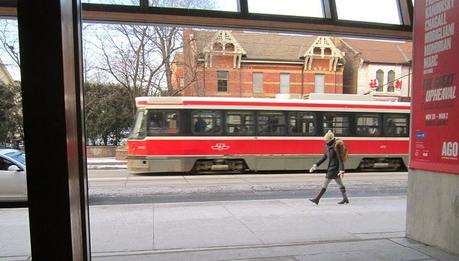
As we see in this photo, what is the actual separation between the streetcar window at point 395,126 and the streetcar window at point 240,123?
19.4 ft

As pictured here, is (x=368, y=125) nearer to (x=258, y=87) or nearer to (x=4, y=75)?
(x=4, y=75)

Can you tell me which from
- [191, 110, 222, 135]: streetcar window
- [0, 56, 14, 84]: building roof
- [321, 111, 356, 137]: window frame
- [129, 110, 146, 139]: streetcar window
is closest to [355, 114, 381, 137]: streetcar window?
[321, 111, 356, 137]: window frame

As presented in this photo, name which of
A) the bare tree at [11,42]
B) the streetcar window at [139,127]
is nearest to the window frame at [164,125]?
the streetcar window at [139,127]

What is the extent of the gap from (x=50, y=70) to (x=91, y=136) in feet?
91.7

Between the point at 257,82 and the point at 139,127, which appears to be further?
the point at 257,82

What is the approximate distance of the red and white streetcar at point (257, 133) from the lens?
16.0 meters

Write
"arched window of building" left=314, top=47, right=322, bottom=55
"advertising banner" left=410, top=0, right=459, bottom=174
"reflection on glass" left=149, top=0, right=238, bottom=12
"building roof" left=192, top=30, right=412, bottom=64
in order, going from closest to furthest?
"advertising banner" left=410, top=0, right=459, bottom=174, "reflection on glass" left=149, top=0, right=238, bottom=12, "building roof" left=192, top=30, right=412, bottom=64, "arched window of building" left=314, top=47, right=322, bottom=55

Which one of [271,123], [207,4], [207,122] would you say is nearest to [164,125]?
[207,122]

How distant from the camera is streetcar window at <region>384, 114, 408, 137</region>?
18.3 metres

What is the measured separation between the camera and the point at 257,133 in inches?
663

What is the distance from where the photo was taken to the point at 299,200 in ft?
34.2

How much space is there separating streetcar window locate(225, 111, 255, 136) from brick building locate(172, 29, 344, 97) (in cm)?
1830

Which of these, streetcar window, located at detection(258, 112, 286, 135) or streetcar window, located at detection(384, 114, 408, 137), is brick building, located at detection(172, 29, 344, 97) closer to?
streetcar window, located at detection(258, 112, 286, 135)

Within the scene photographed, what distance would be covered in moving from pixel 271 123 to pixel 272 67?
23176mm
